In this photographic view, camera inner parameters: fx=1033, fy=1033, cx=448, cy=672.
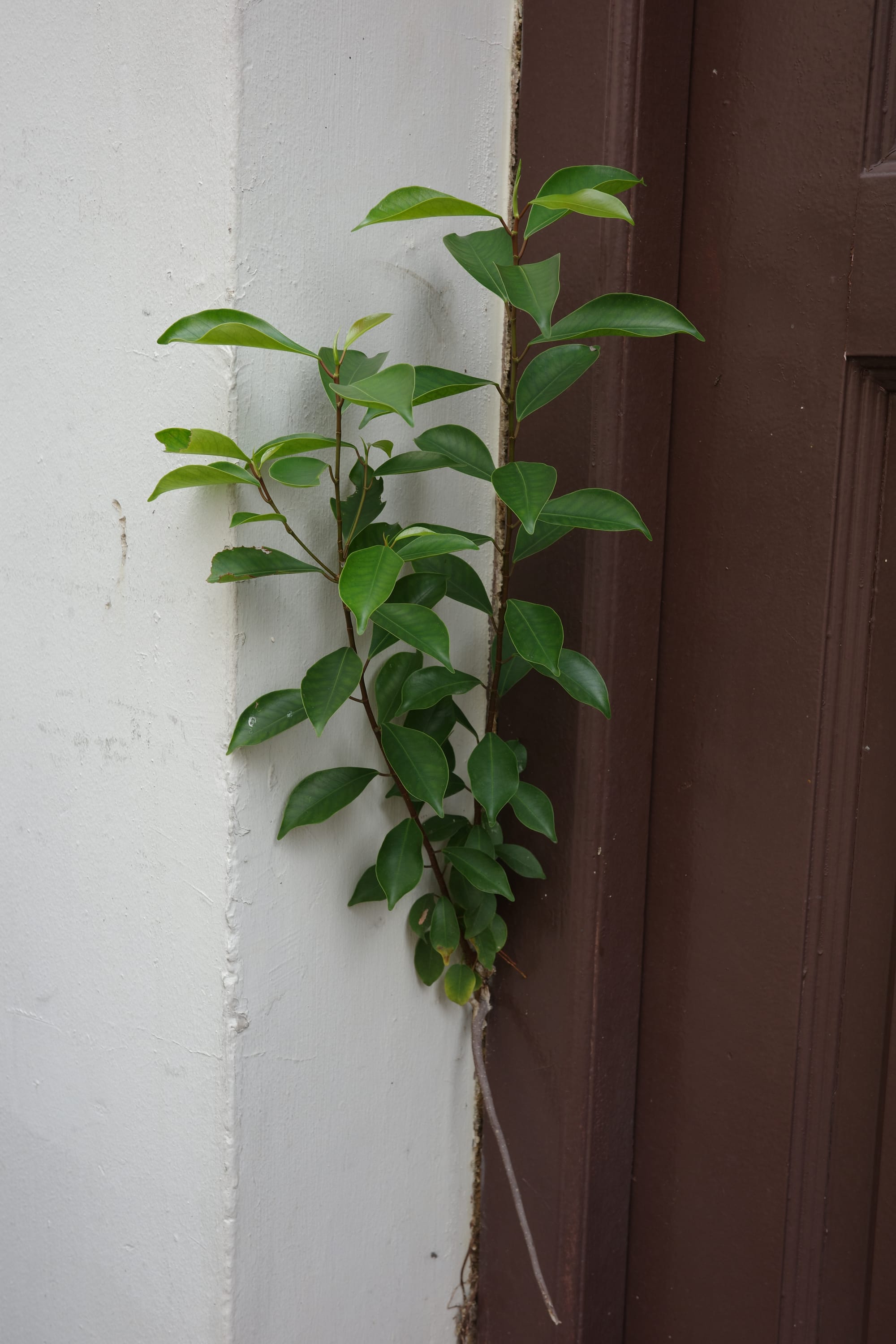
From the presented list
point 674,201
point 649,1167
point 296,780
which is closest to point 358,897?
point 296,780

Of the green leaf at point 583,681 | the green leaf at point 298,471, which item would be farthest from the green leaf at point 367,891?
the green leaf at point 298,471

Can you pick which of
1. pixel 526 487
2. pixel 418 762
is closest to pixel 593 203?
pixel 526 487

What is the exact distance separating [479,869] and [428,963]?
14cm

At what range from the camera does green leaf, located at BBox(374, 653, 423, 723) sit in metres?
0.84

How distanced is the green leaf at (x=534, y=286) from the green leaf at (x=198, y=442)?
22 cm

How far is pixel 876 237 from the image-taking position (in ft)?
2.52

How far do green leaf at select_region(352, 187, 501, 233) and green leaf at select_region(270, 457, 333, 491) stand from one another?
156mm

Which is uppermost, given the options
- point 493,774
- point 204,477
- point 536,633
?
point 204,477

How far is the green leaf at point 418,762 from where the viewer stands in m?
0.79

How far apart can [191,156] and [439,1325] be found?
1.09m

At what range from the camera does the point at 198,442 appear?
0.71 metres

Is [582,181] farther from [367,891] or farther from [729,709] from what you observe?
[367,891]

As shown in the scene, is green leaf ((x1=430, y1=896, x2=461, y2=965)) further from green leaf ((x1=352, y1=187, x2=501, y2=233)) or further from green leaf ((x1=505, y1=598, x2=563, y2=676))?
green leaf ((x1=352, y1=187, x2=501, y2=233))

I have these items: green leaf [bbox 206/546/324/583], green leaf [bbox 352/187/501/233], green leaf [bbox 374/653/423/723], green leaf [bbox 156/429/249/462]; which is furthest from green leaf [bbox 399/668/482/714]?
green leaf [bbox 352/187/501/233]
